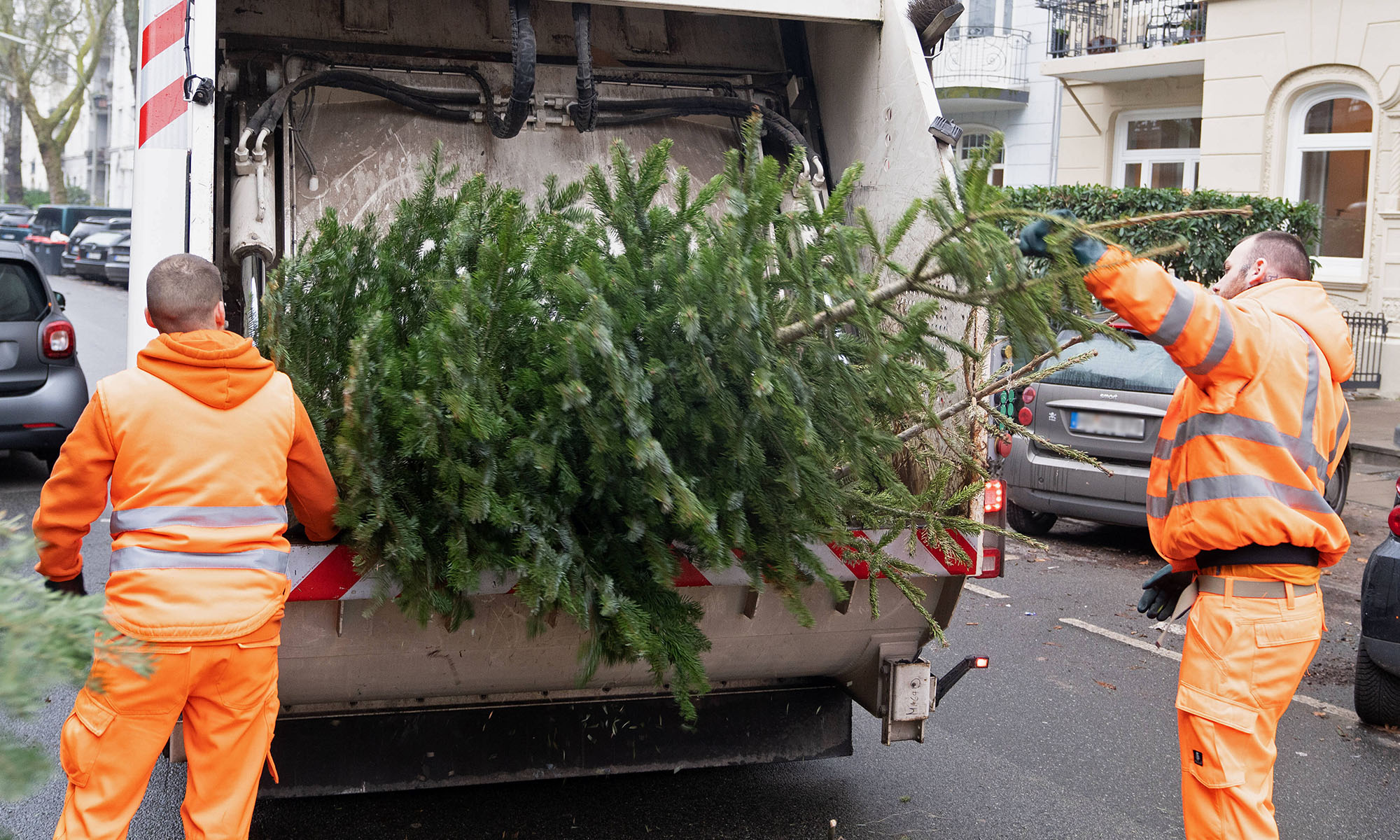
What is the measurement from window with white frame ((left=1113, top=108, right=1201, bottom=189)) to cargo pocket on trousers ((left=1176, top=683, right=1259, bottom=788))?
53.0ft

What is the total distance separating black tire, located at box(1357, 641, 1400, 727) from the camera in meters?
4.62

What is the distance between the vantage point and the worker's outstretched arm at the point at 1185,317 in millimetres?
2441

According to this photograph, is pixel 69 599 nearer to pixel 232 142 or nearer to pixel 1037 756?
pixel 232 142

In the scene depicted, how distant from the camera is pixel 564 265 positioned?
8.73 feet

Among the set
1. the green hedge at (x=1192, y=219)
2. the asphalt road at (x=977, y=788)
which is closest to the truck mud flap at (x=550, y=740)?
the asphalt road at (x=977, y=788)

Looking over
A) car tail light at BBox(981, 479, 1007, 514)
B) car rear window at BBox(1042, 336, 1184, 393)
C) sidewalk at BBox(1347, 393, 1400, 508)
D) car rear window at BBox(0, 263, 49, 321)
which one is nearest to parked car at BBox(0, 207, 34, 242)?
car rear window at BBox(0, 263, 49, 321)

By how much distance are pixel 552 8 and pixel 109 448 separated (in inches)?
108

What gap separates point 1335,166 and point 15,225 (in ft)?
101

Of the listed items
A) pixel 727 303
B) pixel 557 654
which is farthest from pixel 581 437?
pixel 557 654

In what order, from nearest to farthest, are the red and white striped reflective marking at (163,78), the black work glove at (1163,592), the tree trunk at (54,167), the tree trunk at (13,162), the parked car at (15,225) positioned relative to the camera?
the black work glove at (1163,592) < the red and white striped reflective marking at (163,78) < the parked car at (15,225) < the tree trunk at (54,167) < the tree trunk at (13,162)

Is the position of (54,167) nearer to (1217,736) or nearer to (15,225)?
(15,225)

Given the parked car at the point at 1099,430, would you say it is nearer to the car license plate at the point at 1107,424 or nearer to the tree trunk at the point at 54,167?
the car license plate at the point at 1107,424

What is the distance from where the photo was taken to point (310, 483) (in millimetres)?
2684

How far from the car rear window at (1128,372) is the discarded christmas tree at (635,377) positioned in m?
4.48
